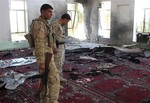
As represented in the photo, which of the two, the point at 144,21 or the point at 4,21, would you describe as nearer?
the point at 144,21

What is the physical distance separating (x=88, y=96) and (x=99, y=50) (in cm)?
429

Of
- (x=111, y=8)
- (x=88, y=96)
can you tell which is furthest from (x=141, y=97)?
(x=111, y=8)

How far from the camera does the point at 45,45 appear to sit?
2.63m

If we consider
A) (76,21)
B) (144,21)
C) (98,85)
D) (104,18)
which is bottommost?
(98,85)

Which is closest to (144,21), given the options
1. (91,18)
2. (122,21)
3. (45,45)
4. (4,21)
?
(122,21)

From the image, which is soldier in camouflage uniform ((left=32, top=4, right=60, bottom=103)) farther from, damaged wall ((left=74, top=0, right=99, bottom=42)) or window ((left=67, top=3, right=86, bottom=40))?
window ((left=67, top=3, right=86, bottom=40))

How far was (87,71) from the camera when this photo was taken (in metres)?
5.07

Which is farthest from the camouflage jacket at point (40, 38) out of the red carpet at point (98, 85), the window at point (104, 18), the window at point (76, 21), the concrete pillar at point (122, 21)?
the window at point (76, 21)

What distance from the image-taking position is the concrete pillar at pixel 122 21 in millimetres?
9680

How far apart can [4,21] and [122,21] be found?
588cm

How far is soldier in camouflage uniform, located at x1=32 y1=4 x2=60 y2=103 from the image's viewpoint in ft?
8.41

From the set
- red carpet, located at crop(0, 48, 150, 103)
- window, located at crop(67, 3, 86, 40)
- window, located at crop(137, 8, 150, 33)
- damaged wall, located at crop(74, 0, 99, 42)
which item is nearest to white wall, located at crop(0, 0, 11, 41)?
window, located at crop(67, 3, 86, 40)

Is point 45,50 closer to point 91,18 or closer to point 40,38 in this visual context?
point 40,38

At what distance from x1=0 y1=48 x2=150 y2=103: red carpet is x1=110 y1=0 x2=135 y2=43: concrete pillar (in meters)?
4.13
